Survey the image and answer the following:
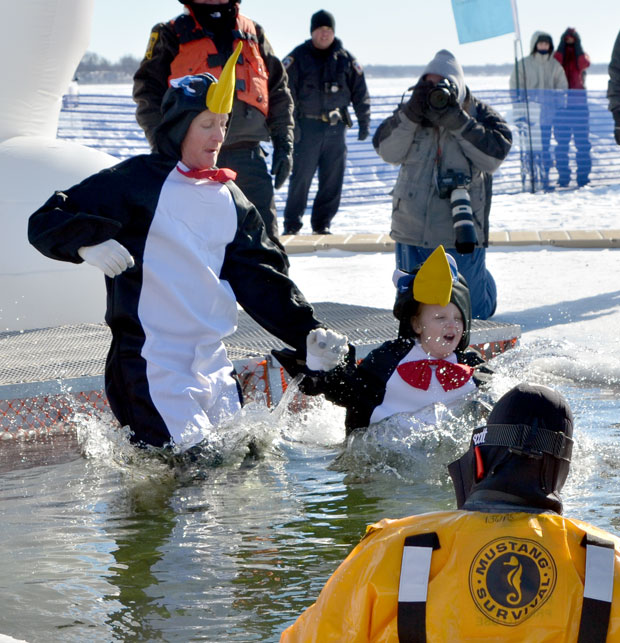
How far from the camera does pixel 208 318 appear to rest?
3863 mm

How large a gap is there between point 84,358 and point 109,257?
1.57 m

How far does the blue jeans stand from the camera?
605 centimetres

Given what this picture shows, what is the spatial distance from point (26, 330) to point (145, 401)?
234cm

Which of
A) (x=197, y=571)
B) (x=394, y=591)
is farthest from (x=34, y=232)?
(x=394, y=591)

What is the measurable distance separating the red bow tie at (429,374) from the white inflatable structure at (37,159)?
2448 mm

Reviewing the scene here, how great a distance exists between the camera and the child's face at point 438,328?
403cm

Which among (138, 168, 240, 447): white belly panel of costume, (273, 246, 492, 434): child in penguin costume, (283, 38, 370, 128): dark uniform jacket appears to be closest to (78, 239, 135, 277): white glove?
(138, 168, 240, 447): white belly panel of costume

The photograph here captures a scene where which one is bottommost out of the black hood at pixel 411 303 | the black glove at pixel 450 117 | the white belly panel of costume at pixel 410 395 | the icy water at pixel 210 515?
the icy water at pixel 210 515

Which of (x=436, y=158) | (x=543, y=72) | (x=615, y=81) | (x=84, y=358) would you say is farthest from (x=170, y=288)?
(x=543, y=72)

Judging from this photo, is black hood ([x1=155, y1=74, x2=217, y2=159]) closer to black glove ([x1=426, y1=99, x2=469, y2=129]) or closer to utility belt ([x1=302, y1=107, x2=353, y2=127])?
black glove ([x1=426, y1=99, x2=469, y2=129])

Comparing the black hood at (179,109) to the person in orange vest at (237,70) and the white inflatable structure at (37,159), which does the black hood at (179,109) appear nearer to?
the person in orange vest at (237,70)

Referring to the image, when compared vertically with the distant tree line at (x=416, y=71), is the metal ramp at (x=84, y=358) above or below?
below

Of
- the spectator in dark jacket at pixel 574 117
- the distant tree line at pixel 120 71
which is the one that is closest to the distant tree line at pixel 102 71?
the distant tree line at pixel 120 71

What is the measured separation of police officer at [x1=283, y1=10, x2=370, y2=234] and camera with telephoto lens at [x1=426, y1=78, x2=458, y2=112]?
15.3 ft
